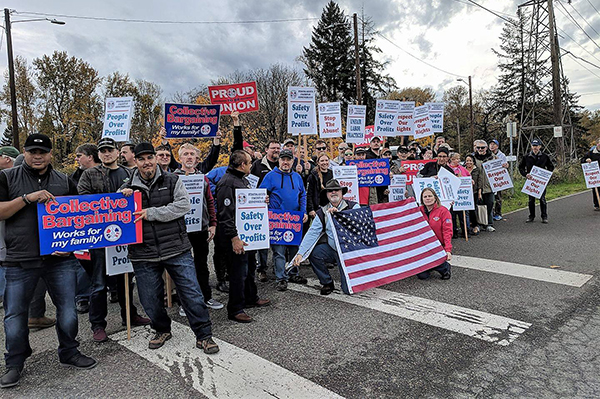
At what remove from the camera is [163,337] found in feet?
13.1

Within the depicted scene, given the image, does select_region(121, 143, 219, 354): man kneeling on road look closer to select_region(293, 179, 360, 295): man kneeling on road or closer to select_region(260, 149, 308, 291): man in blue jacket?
select_region(293, 179, 360, 295): man kneeling on road

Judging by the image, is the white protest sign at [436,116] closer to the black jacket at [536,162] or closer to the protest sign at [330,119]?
the black jacket at [536,162]

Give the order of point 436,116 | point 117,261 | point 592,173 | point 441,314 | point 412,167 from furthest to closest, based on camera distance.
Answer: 1. point 436,116
2. point 592,173
3. point 412,167
4. point 441,314
5. point 117,261

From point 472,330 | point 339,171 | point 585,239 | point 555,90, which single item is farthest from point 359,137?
point 555,90

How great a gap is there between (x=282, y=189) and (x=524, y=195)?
1377 centimetres

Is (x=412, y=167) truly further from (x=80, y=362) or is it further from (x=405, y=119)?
(x=80, y=362)

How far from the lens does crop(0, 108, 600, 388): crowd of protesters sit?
3.37 meters

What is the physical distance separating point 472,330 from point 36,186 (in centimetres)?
443

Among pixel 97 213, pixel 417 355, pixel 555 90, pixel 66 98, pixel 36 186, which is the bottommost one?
pixel 417 355

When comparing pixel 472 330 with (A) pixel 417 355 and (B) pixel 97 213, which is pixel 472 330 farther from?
(B) pixel 97 213

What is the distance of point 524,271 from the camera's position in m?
6.04

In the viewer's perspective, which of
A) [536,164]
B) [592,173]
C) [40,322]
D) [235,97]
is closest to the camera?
[40,322]

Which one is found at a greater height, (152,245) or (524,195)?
(152,245)

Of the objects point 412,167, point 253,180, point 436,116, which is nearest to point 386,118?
point 412,167
